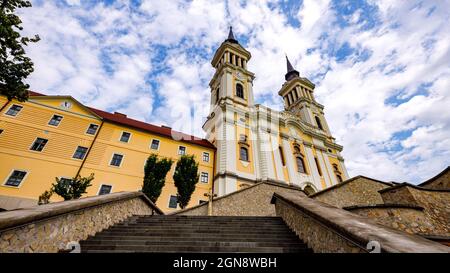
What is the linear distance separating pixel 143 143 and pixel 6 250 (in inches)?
730

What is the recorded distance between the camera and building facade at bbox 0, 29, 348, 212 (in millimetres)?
15117

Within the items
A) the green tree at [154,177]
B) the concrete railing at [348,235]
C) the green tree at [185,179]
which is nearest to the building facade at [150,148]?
the green tree at [185,179]

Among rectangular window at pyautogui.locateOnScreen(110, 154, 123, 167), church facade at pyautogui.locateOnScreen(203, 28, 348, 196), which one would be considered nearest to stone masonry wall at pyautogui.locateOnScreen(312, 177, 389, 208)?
church facade at pyautogui.locateOnScreen(203, 28, 348, 196)

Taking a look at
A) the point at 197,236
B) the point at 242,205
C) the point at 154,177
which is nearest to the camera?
the point at 197,236

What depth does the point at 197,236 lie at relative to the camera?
14.8 ft

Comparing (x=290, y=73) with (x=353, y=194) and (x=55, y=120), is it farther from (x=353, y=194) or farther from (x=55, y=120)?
(x=55, y=120)

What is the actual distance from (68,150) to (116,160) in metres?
3.84

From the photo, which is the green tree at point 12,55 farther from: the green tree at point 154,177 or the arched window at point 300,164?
the arched window at point 300,164

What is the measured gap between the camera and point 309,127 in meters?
33.0

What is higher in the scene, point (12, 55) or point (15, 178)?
point (12, 55)

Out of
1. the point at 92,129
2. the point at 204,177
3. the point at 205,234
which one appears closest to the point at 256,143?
the point at 204,177

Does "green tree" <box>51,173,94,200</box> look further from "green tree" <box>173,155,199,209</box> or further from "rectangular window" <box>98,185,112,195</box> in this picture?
"green tree" <box>173,155,199,209</box>
